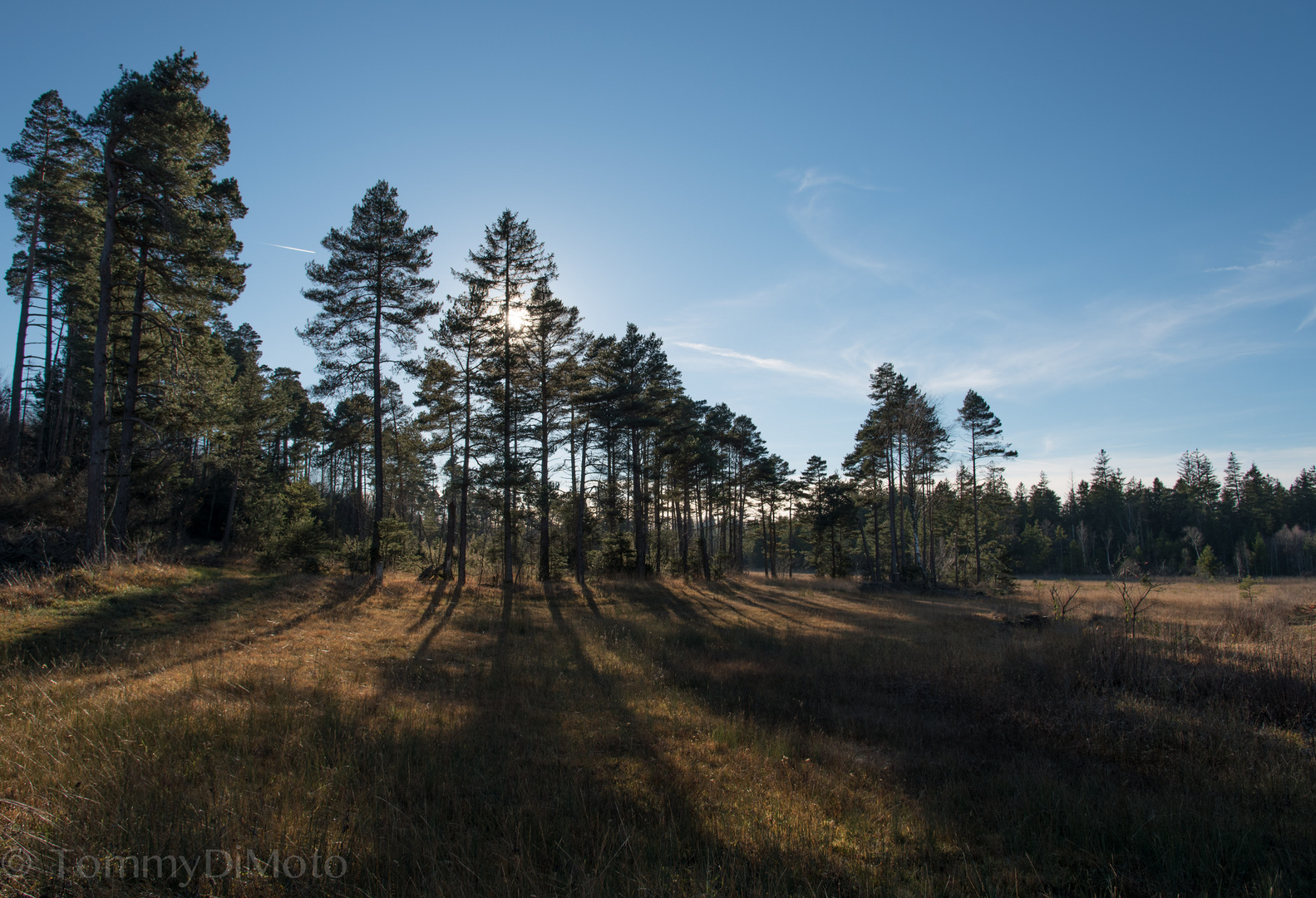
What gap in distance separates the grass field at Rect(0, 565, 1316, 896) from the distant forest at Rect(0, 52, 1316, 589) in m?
4.95

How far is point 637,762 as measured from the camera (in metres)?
5.79

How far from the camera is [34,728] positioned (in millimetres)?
4992

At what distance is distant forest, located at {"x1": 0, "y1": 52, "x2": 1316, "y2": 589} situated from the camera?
14516 mm

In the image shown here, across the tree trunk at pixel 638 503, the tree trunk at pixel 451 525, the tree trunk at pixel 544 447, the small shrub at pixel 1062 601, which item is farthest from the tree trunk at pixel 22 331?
the small shrub at pixel 1062 601

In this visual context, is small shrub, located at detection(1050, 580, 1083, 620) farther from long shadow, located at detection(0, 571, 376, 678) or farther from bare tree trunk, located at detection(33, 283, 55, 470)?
bare tree trunk, located at detection(33, 283, 55, 470)

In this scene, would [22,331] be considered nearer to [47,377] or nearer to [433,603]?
[47,377]

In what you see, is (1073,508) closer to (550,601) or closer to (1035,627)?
(1035,627)

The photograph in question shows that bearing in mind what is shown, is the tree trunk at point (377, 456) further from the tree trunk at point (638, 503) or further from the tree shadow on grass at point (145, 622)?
the tree trunk at point (638, 503)

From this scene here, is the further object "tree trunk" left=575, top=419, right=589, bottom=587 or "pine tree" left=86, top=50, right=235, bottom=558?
"tree trunk" left=575, top=419, right=589, bottom=587

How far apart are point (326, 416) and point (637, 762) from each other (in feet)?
156

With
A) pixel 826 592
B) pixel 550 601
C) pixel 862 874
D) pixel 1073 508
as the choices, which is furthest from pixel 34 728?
pixel 1073 508

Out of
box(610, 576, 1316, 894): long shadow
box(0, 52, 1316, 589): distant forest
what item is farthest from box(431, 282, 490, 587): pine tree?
box(610, 576, 1316, 894): long shadow

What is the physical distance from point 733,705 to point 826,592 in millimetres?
24662

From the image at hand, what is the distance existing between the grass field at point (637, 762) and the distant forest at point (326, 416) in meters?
4.95
